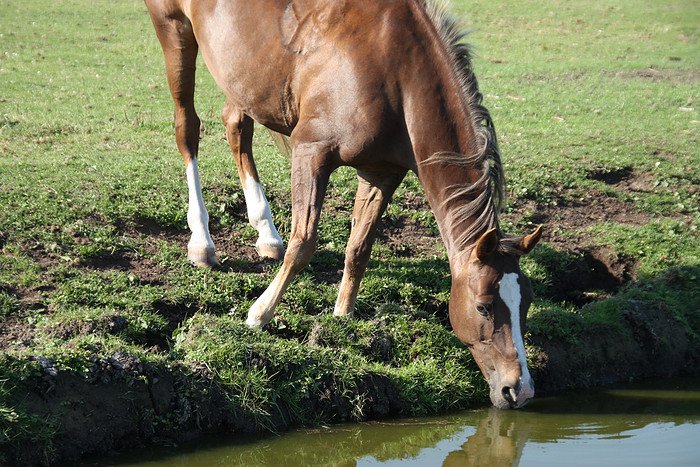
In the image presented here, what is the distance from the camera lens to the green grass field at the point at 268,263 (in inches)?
216

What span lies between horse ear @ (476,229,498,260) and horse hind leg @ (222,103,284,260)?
7.19 ft

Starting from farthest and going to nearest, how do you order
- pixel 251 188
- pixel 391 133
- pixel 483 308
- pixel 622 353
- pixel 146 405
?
1. pixel 251 188
2. pixel 622 353
3. pixel 391 133
4. pixel 483 308
5. pixel 146 405

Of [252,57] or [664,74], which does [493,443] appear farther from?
[664,74]

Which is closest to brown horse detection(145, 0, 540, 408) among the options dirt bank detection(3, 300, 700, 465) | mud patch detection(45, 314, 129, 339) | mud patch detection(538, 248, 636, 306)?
dirt bank detection(3, 300, 700, 465)

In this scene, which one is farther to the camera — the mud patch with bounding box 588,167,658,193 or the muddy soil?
the mud patch with bounding box 588,167,658,193

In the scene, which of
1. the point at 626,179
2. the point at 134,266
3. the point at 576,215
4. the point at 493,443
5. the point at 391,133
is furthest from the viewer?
the point at 626,179

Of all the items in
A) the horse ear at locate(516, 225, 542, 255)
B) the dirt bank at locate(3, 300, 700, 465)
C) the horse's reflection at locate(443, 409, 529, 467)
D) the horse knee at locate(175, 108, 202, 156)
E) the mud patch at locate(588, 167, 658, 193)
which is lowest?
the horse's reflection at locate(443, 409, 529, 467)

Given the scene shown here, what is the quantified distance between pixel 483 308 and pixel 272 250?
2.20 metres

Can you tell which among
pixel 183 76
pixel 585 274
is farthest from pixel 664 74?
pixel 183 76

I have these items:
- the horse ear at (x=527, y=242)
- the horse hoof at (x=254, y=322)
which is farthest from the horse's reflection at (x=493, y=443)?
the horse hoof at (x=254, y=322)

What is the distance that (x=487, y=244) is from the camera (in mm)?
5203

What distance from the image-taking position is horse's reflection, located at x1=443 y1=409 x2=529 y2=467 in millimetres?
5160

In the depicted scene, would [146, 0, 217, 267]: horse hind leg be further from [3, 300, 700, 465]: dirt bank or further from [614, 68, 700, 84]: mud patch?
[614, 68, 700, 84]: mud patch

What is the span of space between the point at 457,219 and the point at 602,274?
2831 millimetres
